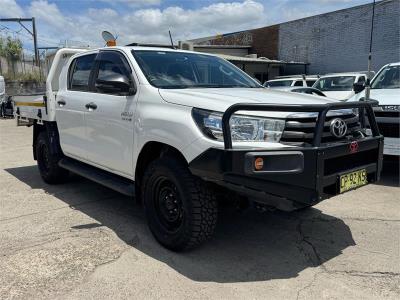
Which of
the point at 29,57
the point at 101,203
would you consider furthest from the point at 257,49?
the point at 101,203

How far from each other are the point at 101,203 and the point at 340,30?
79.2 ft

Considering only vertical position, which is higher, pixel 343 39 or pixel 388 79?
pixel 343 39

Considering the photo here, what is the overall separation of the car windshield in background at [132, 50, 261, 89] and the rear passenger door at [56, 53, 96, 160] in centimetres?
105

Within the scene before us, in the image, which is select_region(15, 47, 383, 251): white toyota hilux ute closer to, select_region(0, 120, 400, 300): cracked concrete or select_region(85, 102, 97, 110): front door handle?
select_region(85, 102, 97, 110): front door handle

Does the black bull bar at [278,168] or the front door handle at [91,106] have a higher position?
the front door handle at [91,106]

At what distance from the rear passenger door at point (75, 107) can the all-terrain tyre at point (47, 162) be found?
0.41 meters

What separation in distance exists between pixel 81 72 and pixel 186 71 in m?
1.70

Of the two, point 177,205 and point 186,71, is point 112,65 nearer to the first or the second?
point 186,71

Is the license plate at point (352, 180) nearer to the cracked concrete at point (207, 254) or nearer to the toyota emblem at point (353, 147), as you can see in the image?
the toyota emblem at point (353, 147)

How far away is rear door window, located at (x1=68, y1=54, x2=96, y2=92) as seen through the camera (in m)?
5.55

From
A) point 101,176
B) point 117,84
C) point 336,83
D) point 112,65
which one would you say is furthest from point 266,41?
point 117,84

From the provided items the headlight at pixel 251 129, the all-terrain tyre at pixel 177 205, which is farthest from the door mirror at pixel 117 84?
the headlight at pixel 251 129

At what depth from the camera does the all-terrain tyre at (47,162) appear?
6.49m

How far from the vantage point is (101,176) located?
524 centimetres
